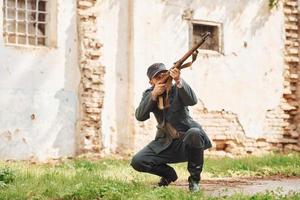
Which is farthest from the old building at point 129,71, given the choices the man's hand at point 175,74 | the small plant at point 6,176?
the man's hand at point 175,74

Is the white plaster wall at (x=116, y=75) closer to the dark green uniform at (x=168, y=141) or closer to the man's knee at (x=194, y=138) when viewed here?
the dark green uniform at (x=168, y=141)

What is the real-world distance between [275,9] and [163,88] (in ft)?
28.5

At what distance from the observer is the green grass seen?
18.4 feet

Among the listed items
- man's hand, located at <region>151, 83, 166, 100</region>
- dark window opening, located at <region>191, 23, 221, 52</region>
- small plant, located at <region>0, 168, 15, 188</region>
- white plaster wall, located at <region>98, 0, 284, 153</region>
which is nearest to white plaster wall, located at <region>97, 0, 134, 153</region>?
white plaster wall, located at <region>98, 0, 284, 153</region>

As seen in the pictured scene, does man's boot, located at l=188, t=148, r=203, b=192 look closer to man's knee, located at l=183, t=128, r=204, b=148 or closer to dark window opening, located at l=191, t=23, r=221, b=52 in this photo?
man's knee, located at l=183, t=128, r=204, b=148

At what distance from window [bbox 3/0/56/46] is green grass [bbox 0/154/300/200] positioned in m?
2.79

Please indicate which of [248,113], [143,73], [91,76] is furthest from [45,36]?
[248,113]

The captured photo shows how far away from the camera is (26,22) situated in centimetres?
1122

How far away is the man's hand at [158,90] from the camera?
6.10 metres

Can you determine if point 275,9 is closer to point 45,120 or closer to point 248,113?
point 248,113

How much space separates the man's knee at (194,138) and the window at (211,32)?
711 cm

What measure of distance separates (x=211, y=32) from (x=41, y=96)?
4449 millimetres

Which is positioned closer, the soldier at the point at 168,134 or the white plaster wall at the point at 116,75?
the soldier at the point at 168,134

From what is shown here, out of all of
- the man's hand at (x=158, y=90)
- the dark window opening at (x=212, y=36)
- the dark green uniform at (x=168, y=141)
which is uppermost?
the dark window opening at (x=212, y=36)
